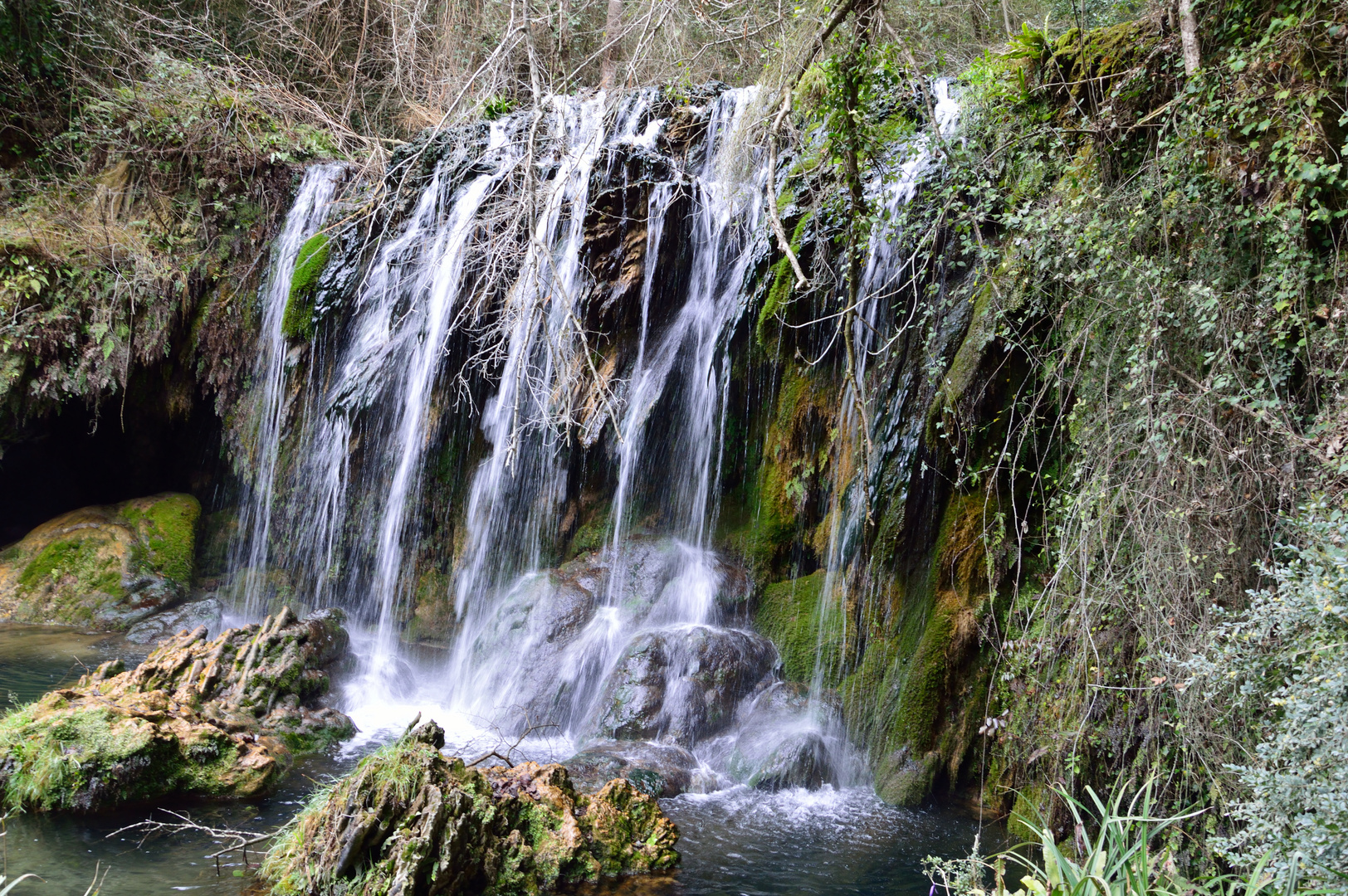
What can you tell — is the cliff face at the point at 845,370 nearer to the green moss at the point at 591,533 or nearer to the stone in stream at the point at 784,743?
the green moss at the point at 591,533

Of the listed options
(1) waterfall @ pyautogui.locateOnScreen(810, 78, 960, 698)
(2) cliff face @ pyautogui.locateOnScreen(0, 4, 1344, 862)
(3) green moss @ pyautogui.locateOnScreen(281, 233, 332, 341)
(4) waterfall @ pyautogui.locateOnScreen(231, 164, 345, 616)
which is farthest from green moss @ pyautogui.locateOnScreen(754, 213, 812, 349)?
(4) waterfall @ pyautogui.locateOnScreen(231, 164, 345, 616)

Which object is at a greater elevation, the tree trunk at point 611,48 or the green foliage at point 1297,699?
the tree trunk at point 611,48

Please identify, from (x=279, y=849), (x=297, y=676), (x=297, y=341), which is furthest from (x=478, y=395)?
(x=279, y=849)

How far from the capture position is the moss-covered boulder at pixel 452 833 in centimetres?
342

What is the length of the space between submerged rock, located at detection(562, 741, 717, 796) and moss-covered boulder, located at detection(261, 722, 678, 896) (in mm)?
730

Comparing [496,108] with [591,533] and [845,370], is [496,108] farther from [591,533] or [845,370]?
[845,370]

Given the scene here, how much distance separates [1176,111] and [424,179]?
280 inches

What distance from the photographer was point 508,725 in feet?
20.5

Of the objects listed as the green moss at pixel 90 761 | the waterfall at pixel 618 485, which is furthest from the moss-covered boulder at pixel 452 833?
the waterfall at pixel 618 485

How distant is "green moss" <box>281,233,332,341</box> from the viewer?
28.4 feet

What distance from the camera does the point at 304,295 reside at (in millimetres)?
8695

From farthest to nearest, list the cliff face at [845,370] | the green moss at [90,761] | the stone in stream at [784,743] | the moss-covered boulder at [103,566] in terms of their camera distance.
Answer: the moss-covered boulder at [103,566] < the stone in stream at [784,743] < the green moss at [90,761] < the cliff face at [845,370]

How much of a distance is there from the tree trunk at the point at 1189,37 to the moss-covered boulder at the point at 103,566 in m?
9.80

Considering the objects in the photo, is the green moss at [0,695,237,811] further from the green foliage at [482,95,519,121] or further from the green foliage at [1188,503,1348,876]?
the green foliage at [482,95,519,121]
